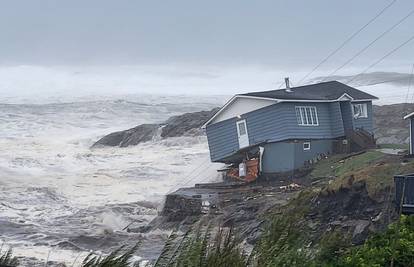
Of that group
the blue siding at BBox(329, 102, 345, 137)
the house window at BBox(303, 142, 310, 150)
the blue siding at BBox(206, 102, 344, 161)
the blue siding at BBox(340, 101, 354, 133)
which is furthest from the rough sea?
the blue siding at BBox(340, 101, 354, 133)

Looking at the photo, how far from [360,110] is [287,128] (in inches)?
238

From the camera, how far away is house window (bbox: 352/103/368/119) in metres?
33.7

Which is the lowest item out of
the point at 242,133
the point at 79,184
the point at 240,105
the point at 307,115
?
the point at 79,184

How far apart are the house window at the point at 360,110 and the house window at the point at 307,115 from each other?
319 cm

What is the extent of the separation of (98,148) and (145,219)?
22.7m

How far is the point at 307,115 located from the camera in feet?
101

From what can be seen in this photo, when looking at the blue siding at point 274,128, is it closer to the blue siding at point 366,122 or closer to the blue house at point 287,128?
the blue house at point 287,128

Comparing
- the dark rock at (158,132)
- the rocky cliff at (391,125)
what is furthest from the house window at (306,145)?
the dark rock at (158,132)

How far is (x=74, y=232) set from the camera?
72.6ft

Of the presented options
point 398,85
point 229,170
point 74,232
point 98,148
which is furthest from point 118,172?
point 398,85

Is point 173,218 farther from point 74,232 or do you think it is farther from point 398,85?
point 398,85

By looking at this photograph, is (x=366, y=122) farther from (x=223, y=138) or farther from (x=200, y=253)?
(x=200, y=253)

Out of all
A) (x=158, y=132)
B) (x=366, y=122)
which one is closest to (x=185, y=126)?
(x=158, y=132)

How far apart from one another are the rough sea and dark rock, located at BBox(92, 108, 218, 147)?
1.16 meters
